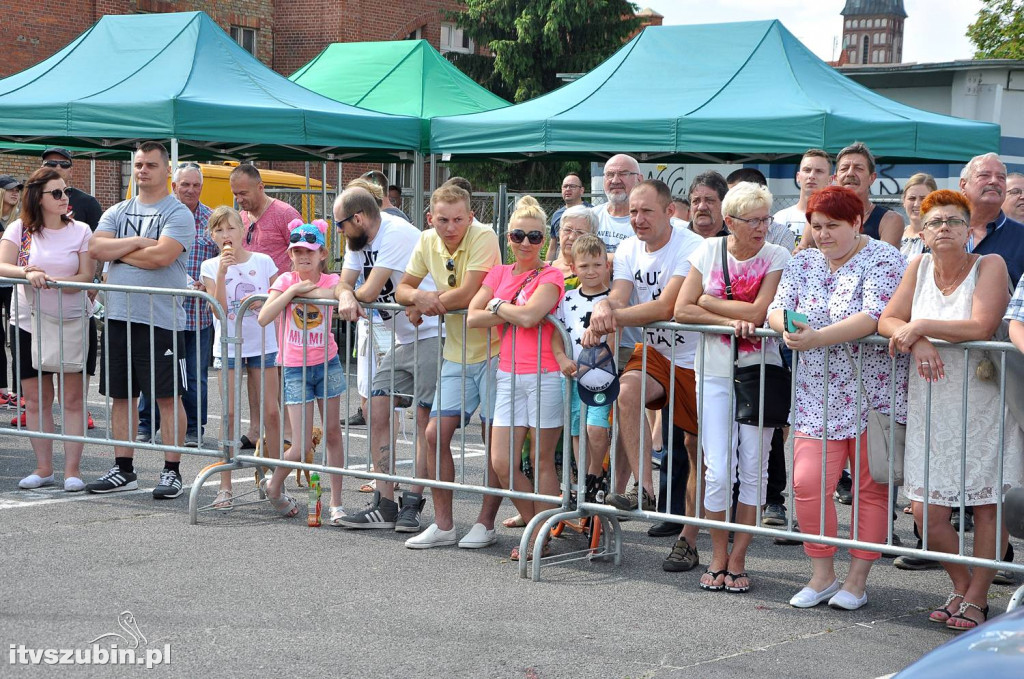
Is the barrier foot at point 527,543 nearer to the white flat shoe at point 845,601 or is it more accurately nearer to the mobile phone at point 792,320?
the white flat shoe at point 845,601

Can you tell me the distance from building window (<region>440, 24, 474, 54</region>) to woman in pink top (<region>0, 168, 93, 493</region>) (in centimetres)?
2775

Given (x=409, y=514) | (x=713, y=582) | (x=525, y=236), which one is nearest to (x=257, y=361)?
(x=409, y=514)

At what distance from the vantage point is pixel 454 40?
35250 mm

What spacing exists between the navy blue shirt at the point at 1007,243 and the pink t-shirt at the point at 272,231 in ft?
16.1

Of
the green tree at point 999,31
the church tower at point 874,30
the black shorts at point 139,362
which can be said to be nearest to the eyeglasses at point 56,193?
the black shorts at point 139,362

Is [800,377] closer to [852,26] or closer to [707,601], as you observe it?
[707,601]

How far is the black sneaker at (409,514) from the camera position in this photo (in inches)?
269

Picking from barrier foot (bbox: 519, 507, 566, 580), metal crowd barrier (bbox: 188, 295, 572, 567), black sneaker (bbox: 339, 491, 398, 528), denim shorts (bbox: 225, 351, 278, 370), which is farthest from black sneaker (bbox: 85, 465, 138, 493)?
barrier foot (bbox: 519, 507, 566, 580)

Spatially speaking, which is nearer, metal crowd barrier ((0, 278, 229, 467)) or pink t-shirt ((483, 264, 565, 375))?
pink t-shirt ((483, 264, 565, 375))

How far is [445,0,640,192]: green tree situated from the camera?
32.7 m

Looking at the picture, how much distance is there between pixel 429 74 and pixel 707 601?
12.6 metres

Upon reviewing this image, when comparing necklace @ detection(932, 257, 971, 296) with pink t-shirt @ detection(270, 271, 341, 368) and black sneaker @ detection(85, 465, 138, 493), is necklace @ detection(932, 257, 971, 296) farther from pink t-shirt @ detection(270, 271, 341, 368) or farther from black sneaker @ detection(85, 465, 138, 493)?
black sneaker @ detection(85, 465, 138, 493)

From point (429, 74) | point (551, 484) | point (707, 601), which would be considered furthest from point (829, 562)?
point (429, 74)

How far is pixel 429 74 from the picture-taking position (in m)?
17.1
